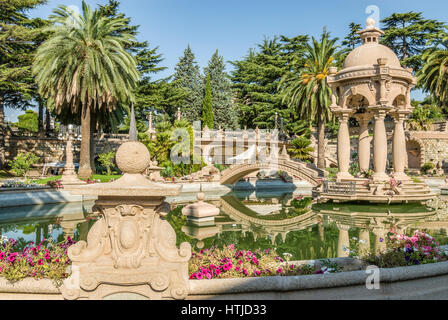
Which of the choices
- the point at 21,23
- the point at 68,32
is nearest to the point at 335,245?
the point at 68,32

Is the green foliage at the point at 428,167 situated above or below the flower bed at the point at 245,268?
above

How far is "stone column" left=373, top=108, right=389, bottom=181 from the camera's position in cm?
1925

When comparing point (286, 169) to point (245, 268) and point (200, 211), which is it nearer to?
point (200, 211)

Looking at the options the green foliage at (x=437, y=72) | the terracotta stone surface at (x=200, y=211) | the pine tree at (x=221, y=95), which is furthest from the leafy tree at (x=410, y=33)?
the terracotta stone surface at (x=200, y=211)

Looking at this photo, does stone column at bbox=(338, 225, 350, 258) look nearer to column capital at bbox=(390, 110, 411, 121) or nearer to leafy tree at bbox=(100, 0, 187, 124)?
column capital at bbox=(390, 110, 411, 121)

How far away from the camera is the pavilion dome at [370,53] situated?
64.5 ft

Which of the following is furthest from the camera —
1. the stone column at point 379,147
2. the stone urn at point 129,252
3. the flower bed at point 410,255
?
the stone column at point 379,147

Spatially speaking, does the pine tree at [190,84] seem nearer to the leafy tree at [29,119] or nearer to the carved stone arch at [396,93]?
the leafy tree at [29,119]

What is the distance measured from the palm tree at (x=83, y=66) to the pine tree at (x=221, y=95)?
2920cm

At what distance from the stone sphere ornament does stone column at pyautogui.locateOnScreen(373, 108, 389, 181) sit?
1703 centimetres

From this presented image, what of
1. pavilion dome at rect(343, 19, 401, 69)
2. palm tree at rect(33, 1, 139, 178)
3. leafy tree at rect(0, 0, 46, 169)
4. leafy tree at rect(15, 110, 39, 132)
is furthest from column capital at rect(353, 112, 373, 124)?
leafy tree at rect(15, 110, 39, 132)

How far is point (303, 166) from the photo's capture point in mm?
28797
